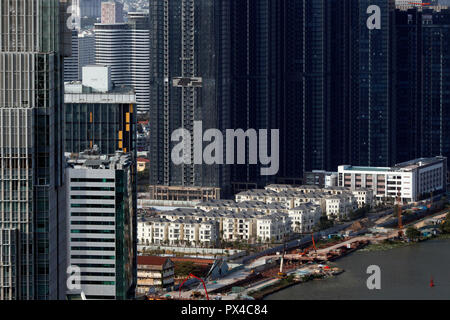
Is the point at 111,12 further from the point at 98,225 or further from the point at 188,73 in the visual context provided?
the point at 98,225

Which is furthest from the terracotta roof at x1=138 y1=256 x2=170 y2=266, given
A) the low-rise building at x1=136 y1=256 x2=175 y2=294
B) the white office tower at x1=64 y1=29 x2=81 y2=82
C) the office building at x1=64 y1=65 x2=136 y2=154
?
the white office tower at x1=64 y1=29 x2=81 y2=82

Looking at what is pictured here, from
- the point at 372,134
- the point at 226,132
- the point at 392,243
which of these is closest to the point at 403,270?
the point at 392,243

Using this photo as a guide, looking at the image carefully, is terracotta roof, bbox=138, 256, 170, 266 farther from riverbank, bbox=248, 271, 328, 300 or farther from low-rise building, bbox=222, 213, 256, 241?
low-rise building, bbox=222, 213, 256, 241

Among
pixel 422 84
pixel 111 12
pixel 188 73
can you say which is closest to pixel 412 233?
pixel 188 73

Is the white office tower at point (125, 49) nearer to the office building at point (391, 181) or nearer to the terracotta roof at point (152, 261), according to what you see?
the office building at point (391, 181)

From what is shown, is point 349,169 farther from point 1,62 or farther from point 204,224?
point 1,62

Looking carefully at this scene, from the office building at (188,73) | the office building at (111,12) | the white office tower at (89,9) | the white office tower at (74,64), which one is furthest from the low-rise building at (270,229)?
the white office tower at (89,9)
